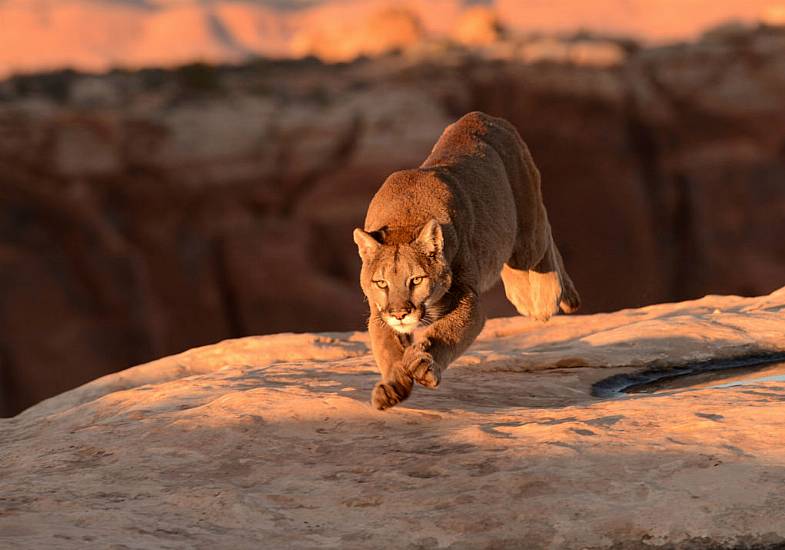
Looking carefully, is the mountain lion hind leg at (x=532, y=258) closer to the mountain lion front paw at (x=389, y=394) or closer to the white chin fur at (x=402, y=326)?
the white chin fur at (x=402, y=326)

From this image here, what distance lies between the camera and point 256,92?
68.2 ft

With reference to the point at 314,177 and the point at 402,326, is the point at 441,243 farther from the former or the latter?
the point at 314,177

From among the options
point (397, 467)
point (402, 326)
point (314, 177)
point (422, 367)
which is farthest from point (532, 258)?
point (314, 177)

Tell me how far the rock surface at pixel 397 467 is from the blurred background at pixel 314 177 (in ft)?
44.2

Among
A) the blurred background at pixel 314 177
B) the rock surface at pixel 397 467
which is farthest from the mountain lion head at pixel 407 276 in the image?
the blurred background at pixel 314 177

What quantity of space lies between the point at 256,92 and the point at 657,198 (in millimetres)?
7819

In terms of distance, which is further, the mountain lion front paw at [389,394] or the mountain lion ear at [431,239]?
the mountain lion ear at [431,239]

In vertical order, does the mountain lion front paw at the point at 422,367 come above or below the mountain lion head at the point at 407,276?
below

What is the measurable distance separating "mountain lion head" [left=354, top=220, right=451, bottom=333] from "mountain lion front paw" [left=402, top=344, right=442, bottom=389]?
19 cm

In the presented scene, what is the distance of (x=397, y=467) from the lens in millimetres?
4898

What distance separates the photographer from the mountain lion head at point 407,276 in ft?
18.7

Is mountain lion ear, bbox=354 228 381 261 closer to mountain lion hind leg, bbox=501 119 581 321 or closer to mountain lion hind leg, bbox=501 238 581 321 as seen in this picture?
mountain lion hind leg, bbox=501 119 581 321

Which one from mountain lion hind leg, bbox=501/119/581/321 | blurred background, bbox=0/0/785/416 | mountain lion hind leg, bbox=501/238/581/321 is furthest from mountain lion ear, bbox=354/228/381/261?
blurred background, bbox=0/0/785/416

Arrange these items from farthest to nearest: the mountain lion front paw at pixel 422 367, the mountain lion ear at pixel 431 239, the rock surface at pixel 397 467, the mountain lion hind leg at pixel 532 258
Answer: the mountain lion hind leg at pixel 532 258 < the mountain lion ear at pixel 431 239 < the mountain lion front paw at pixel 422 367 < the rock surface at pixel 397 467
